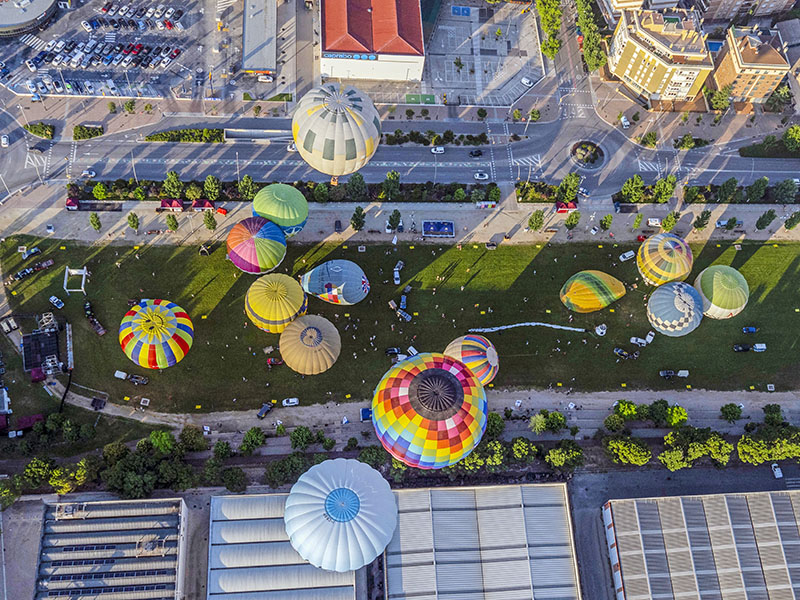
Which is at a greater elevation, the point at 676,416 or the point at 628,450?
the point at 676,416

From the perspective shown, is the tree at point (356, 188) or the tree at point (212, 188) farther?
the tree at point (356, 188)

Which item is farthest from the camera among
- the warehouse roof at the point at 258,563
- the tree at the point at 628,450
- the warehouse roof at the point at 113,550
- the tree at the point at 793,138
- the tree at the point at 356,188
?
the tree at the point at 793,138

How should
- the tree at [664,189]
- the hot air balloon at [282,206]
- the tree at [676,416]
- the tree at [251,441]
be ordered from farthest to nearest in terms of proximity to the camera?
A: the tree at [664,189], the hot air balloon at [282,206], the tree at [676,416], the tree at [251,441]

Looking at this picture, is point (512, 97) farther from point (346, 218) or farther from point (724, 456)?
point (724, 456)

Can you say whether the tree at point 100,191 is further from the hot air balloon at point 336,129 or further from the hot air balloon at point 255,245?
the hot air balloon at point 336,129

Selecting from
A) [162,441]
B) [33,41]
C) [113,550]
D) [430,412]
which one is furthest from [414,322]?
[33,41]

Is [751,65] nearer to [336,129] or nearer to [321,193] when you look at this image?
[336,129]

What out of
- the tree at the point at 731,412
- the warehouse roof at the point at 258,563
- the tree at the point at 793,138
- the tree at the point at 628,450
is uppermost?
the tree at the point at 793,138

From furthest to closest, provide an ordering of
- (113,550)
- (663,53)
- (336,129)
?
(663,53)
(336,129)
(113,550)

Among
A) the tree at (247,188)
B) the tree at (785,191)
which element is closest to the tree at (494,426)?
the tree at (247,188)
